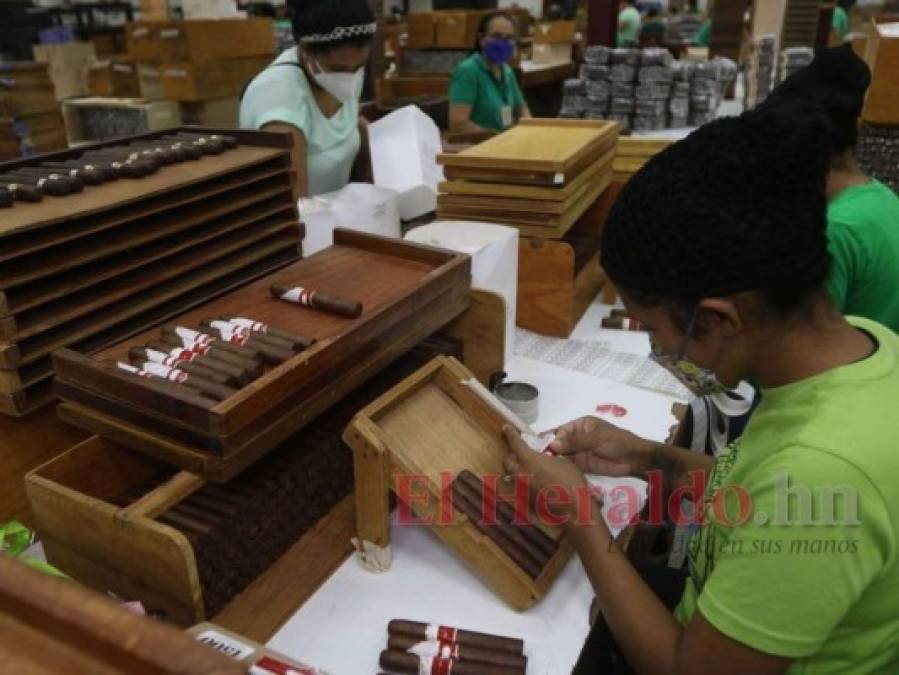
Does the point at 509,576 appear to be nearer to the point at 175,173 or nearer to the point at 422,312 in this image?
the point at 422,312

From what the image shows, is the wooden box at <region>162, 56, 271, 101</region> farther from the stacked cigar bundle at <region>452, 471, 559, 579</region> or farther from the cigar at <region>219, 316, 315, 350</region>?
the stacked cigar bundle at <region>452, 471, 559, 579</region>

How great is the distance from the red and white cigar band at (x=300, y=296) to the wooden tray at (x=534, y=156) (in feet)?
3.13

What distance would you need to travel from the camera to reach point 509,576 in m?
1.24

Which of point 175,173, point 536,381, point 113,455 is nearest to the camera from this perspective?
point 113,455

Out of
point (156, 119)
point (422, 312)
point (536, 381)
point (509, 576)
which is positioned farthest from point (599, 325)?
point (156, 119)

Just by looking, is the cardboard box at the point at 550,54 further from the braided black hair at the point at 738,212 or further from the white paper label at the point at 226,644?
the white paper label at the point at 226,644

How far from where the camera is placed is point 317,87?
101 inches

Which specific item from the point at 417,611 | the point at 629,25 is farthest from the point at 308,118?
the point at 629,25

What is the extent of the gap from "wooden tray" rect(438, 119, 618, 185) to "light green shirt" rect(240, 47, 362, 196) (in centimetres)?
56

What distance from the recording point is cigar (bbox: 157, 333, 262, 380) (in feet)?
3.67

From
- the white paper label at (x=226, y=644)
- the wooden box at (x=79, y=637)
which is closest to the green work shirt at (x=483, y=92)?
the white paper label at (x=226, y=644)

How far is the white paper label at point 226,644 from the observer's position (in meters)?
0.92

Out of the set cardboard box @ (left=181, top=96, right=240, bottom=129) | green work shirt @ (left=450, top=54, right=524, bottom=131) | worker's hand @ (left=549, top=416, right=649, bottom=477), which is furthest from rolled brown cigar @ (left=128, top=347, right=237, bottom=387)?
cardboard box @ (left=181, top=96, right=240, bottom=129)

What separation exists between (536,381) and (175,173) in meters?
1.07
